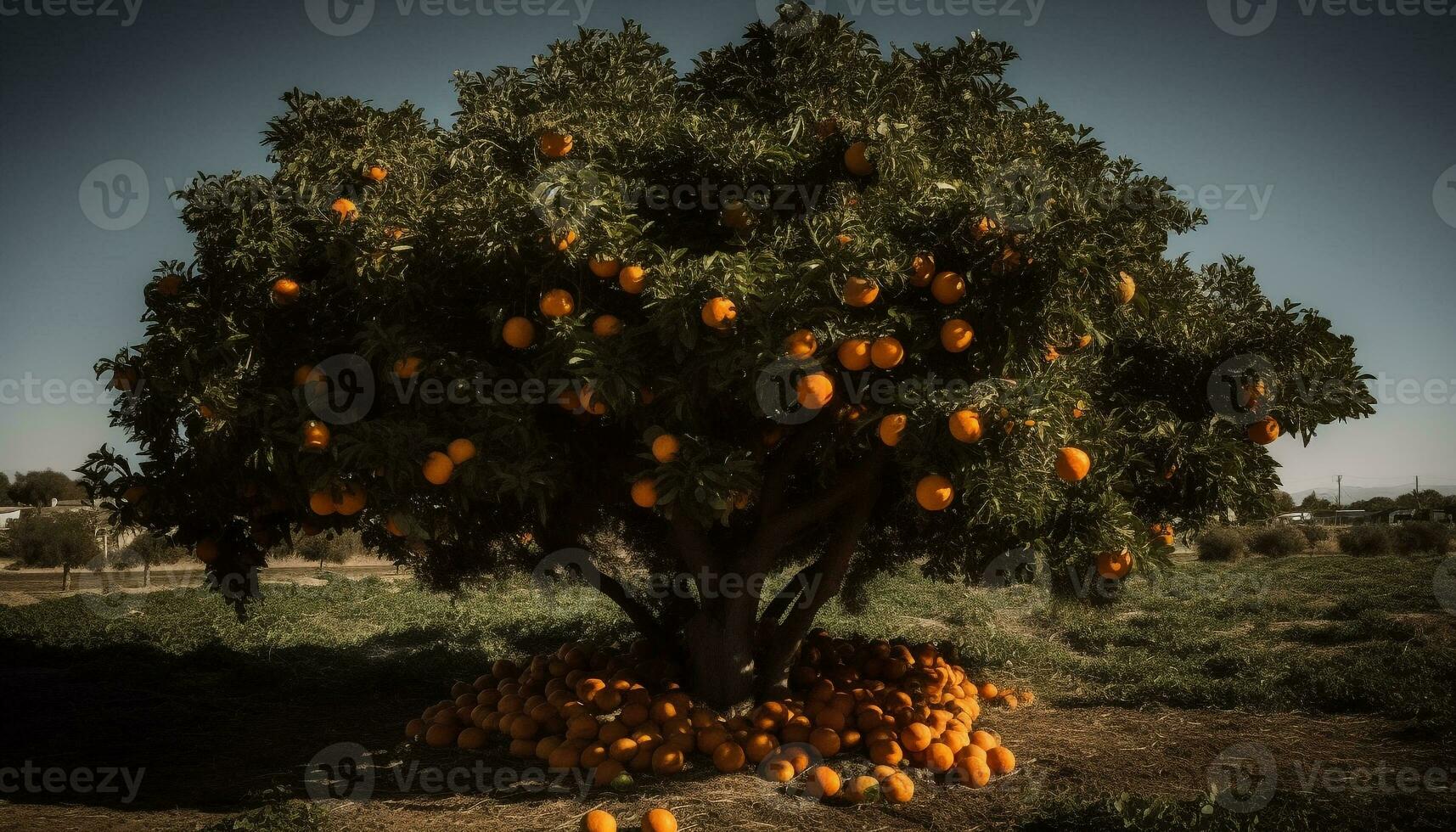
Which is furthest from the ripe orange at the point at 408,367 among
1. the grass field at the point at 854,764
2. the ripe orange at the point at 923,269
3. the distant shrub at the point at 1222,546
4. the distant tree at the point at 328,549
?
the distant shrub at the point at 1222,546

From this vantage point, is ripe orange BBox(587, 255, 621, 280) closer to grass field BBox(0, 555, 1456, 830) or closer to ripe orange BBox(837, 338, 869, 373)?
ripe orange BBox(837, 338, 869, 373)

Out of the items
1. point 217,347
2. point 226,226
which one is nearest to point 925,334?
point 217,347

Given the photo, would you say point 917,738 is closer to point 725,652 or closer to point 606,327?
point 725,652

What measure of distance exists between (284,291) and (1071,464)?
4.89 m

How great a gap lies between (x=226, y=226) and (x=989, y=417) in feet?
16.9

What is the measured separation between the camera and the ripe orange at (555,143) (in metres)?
5.60

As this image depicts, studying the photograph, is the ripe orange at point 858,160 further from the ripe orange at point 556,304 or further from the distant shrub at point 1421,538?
the distant shrub at point 1421,538

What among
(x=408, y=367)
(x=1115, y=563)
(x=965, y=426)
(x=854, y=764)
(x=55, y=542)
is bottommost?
(x=55, y=542)

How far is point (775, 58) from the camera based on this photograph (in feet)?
21.7

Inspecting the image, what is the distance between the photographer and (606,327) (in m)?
5.06

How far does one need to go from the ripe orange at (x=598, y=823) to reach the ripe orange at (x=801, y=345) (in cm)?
264

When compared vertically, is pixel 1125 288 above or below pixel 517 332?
above

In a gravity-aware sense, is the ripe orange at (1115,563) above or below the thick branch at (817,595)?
above

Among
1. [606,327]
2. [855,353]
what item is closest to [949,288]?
[855,353]
